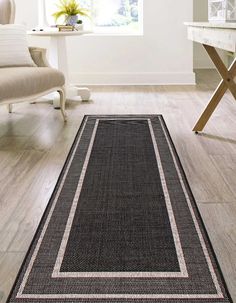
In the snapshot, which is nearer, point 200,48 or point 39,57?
point 39,57

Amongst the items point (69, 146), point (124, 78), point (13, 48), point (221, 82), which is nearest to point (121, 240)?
point (69, 146)

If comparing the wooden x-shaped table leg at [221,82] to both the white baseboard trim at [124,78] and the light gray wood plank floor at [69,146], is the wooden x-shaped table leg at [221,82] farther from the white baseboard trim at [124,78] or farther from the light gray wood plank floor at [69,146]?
the white baseboard trim at [124,78]

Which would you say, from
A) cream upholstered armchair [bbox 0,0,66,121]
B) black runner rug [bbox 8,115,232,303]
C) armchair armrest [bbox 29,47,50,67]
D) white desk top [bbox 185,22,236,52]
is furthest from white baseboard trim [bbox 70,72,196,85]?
black runner rug [bbox 8,115,232,303]

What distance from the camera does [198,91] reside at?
542cm

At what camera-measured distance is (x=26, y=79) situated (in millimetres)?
3385

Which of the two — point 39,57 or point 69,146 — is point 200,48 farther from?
point 69,146

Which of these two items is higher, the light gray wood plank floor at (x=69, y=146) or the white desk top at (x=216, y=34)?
the white desk top at (x=216, y=34)

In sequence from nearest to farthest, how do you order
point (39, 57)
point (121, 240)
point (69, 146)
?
point (121, 240), point (69, 146), point (39, 57)

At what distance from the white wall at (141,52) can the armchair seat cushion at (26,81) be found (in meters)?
2.22

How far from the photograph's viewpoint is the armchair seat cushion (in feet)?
10.4

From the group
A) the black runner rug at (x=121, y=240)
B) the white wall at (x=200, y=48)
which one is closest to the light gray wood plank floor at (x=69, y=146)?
the black runner rug at (x=121, y=240)

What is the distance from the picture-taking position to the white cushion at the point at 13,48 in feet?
12.7

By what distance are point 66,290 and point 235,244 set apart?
0.63 meters

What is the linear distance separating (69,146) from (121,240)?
145cm
